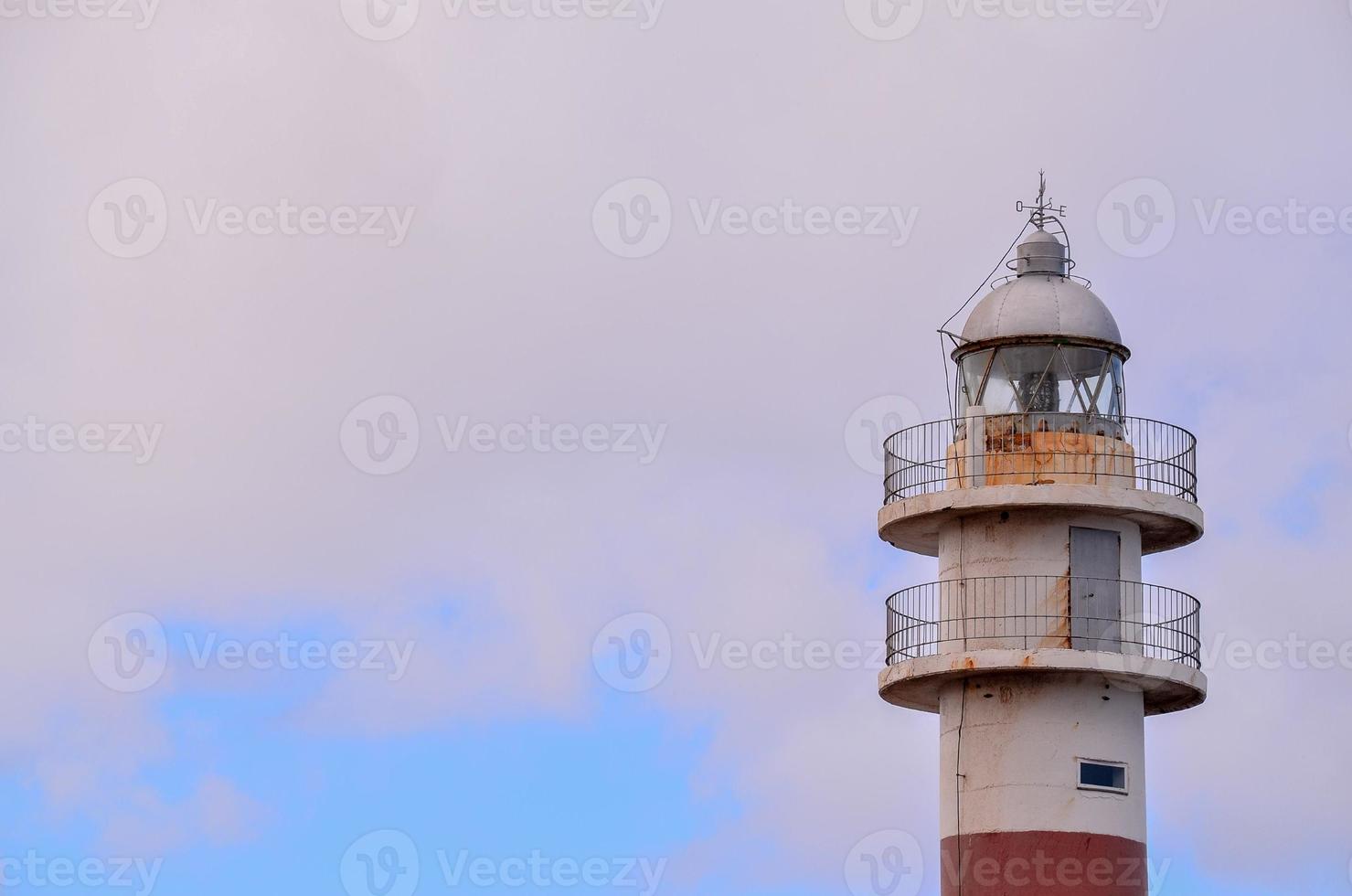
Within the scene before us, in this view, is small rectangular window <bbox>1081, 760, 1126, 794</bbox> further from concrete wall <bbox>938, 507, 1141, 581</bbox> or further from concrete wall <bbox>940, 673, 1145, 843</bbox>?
concrete wall <bbox>938, 507, 1141, 581</bbox>

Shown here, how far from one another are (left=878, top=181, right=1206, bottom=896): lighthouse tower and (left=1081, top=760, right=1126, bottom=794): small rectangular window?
25 millimetres

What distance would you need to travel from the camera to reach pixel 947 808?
151 feet

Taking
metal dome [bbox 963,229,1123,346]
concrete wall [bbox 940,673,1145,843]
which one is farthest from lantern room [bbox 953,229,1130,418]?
concrete wall [bbox 940,673,1145,843]

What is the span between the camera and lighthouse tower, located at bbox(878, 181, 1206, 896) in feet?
148

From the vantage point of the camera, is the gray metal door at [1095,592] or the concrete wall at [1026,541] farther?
the concrete wall at [1026,541]

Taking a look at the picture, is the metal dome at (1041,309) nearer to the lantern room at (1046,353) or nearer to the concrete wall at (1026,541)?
the lantern room at (1046,353)

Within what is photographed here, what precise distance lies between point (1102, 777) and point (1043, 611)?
246cm

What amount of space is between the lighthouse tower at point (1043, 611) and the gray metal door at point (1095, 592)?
0.03 m

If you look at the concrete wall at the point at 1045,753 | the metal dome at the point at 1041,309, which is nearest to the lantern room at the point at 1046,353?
the metal dome at the point at 1041,309

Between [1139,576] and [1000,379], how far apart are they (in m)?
3.47

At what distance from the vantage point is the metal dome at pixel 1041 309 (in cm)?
4669

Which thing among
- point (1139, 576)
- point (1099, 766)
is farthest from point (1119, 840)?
point (1139, 576)

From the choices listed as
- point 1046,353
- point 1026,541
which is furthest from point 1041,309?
point 1026,541

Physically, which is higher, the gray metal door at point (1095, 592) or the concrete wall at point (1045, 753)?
the gray metal door at point (1095, 592)
